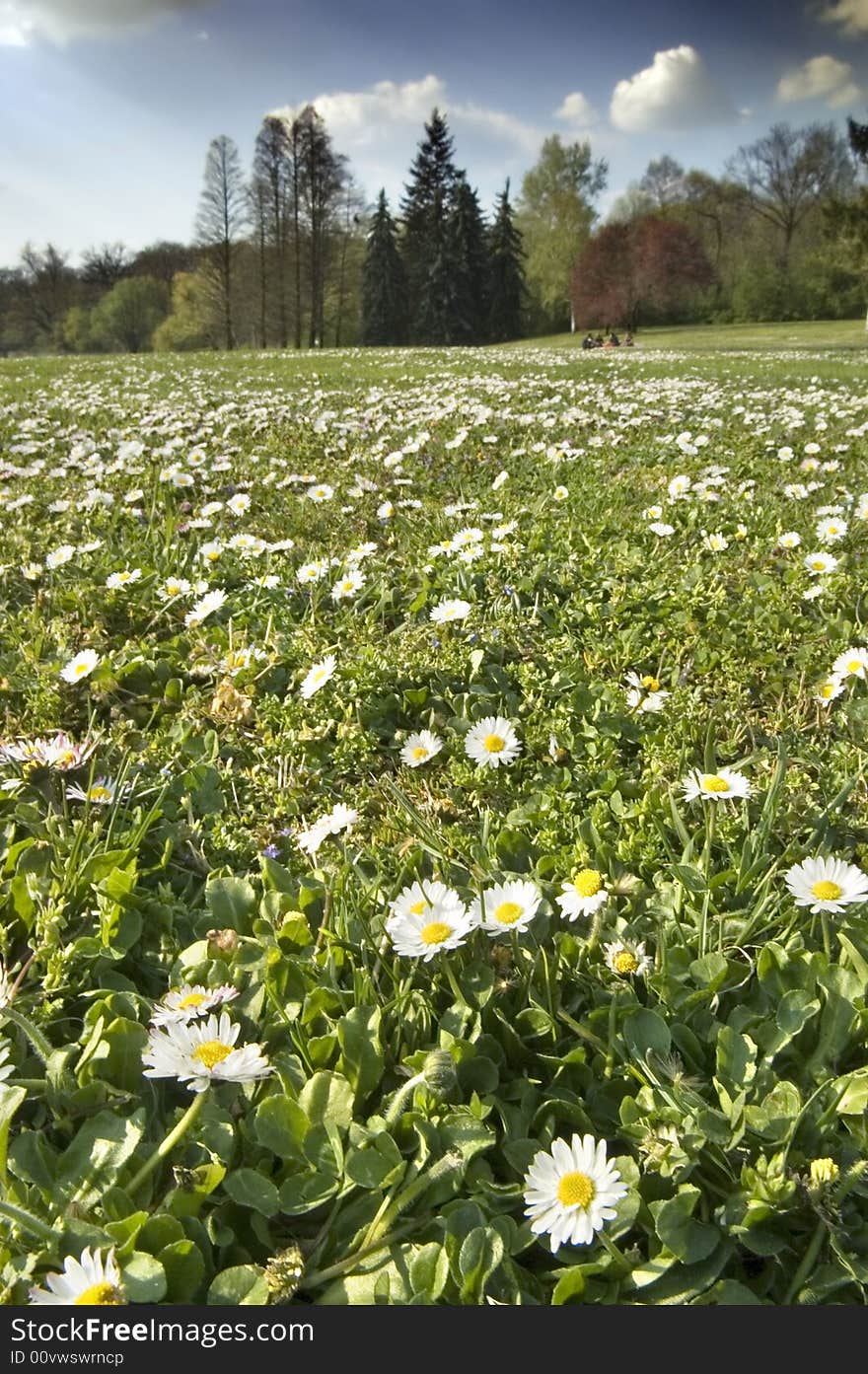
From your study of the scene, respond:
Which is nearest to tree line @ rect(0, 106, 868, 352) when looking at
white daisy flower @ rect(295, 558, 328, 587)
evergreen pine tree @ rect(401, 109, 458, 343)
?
evergreen pine tree @ rect(401, 109, 458, 343)

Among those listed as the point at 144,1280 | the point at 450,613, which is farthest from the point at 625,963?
the point at 450,613

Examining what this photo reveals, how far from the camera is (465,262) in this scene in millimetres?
44938

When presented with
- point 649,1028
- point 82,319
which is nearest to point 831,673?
point 649,1028

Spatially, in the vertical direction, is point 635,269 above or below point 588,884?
above

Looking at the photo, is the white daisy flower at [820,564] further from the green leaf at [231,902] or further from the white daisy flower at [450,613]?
the green leaf at [231,902]

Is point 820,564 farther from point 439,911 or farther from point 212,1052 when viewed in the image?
point 212,1052

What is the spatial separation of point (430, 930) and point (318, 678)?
1.18 metres

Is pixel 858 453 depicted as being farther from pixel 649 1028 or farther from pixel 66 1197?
pixel 66 1197

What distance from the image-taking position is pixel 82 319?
2347 inches

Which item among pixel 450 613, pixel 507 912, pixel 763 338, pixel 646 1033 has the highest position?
pixel 763 338

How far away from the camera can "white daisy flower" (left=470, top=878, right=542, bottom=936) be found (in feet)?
5.22

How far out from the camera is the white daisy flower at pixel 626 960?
5.13 ft

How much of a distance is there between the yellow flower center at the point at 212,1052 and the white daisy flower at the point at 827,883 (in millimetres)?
1015

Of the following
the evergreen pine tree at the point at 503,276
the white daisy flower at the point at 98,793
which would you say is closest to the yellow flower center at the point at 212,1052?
the white daisy flower at the point at 98,793
